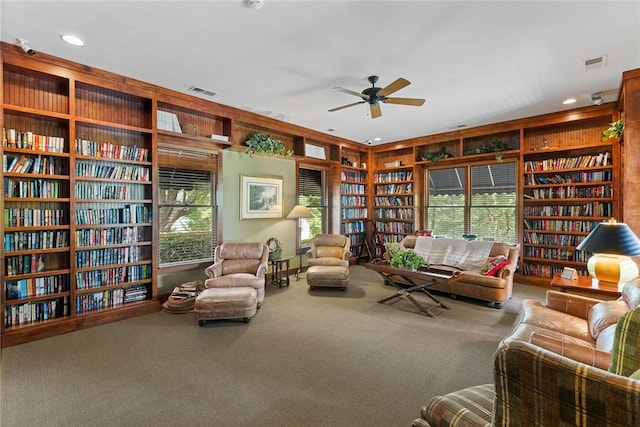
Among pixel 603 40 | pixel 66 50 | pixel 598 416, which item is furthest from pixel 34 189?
pixel 603 40

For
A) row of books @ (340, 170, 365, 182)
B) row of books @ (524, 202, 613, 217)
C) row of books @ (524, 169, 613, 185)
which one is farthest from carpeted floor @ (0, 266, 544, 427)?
row of books @ (340, 170, 365, 182)

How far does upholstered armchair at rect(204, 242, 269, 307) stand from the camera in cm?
395

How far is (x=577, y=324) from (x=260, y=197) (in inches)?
183

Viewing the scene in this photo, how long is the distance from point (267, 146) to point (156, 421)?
436 cm

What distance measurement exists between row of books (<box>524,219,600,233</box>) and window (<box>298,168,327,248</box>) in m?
4.11

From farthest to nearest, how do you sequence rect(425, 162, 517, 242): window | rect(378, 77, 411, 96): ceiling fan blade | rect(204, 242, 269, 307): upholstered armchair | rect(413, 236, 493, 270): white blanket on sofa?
1. rect(425, 162, 517, 242): window
2. rect(413, 236, 493, 270): white blanket on sofa
3. rect(204, 242, 269, 307): upholstered armchair
4. rect(378, 77, 411, 96): ceiling fan blade

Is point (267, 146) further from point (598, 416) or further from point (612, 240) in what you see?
point (598, 416)

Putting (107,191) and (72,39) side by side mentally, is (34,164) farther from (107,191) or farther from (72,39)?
(72,39)

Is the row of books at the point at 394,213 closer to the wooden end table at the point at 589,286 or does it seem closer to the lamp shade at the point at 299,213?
the lamp shade at the point at 299,213

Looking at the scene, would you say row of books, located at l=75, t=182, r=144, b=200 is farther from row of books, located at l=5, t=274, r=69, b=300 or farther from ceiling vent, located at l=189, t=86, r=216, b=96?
ceiling vent, located at l=189, t=86, r=216, b=96

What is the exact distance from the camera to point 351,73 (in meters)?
3.55

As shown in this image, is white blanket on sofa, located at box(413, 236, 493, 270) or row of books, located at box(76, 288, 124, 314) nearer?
row of books, located at box(76, 288, 124, 314)

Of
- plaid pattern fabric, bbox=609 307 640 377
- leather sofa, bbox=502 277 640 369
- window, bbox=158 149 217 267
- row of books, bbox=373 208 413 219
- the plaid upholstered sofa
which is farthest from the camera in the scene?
row of books, bbox=373 208 413 219

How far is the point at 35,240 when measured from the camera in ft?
10.8
